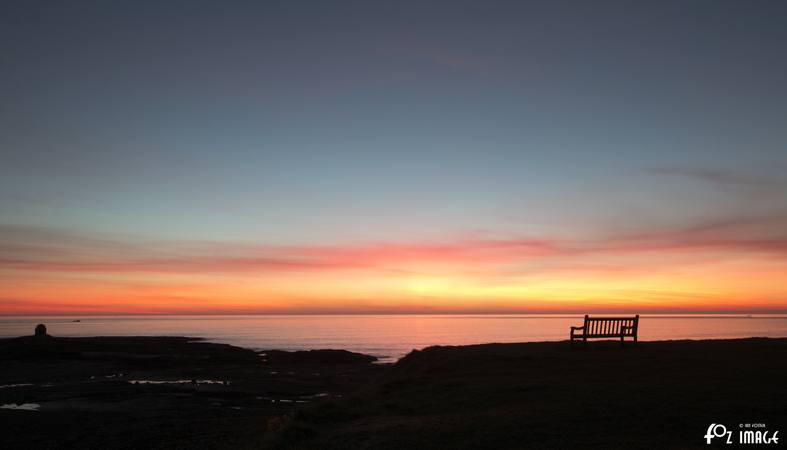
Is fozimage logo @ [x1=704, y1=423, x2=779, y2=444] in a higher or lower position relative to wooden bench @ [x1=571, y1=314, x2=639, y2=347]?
lower

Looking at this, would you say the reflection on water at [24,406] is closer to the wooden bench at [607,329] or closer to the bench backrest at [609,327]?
the wooden bench at [607,329]

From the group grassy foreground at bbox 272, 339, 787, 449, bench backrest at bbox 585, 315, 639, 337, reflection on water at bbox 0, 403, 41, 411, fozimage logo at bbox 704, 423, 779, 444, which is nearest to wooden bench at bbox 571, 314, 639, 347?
bench backrest at bbox 585, 315, 639, 337

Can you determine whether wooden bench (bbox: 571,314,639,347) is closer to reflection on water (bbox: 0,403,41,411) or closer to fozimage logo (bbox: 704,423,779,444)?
fozimage logo (bbox: 704,423,779,444)

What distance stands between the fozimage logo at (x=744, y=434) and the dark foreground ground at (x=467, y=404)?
18 centimetres

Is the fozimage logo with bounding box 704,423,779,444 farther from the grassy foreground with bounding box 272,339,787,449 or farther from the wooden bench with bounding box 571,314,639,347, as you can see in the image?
the wooden bench with bounding box 571,314,639,347

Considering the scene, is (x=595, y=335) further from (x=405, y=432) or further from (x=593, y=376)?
(x=405, y=432)

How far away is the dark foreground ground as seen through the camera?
11.6m

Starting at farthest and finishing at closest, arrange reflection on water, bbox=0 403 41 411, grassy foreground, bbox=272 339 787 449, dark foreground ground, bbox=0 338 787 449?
reflection on water, bbox=0 403 41 411 → dark foreground ground, bbox=0 338 787 449 → grassy foreground, bbox=272 339 787 449

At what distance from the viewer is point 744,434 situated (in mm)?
10469

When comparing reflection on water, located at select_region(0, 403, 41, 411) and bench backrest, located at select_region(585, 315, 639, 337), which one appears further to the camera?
reflection on water, located at select_region(0, 403, 41, 411)

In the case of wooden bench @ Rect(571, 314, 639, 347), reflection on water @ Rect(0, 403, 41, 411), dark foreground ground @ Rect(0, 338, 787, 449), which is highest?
wooden bench @ Rect(571, 314, 639, 347)

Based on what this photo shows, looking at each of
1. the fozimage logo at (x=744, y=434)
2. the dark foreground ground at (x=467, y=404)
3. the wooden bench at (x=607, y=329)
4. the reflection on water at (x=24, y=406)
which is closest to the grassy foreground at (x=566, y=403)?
the dark foreground ground at (x=467, y=404)

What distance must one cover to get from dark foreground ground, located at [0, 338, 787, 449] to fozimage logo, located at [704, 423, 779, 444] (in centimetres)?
18

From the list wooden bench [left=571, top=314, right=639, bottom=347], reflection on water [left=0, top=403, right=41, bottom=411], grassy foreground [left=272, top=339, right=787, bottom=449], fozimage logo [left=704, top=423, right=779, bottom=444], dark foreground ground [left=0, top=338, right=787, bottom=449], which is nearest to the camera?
fozimage logo [left=704, top=423, right=779, bottom=444]
